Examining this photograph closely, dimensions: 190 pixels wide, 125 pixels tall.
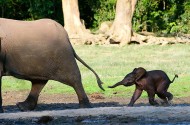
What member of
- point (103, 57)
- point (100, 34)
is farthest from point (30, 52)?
point (100, 34)

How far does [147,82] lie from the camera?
1124 centimetres

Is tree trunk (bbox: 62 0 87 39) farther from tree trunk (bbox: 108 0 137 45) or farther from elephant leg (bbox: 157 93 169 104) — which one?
elephant leg (bbox: 157 93 169 104)

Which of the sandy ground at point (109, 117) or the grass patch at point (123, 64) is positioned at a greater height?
the sandy ground at point (109, 117)

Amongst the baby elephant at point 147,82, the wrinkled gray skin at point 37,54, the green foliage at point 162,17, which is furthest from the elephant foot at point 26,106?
the green foliage at point 162,17

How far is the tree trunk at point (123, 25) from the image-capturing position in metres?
29.5

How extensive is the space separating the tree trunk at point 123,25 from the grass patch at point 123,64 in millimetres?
795

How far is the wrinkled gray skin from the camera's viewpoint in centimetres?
1129

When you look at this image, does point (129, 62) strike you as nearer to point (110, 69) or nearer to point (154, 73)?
point (110, 69)

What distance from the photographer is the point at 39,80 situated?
11.8 meters

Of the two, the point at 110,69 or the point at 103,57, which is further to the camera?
the point at 103,57

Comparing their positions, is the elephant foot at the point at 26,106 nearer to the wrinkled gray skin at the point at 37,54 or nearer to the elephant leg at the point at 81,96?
the wrinkled gray skin at the point at 37,54

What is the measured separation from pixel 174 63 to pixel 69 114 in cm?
1483

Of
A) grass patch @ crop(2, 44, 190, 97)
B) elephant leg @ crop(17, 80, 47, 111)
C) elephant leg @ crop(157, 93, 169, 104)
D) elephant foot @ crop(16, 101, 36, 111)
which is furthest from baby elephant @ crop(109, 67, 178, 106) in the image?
grass patch @ crop(2, 44, 190, 97)

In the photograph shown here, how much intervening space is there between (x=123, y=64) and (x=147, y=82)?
36.8 ft
